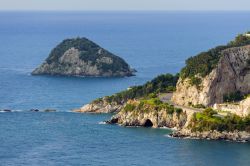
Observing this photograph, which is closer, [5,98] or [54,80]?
[5,98]

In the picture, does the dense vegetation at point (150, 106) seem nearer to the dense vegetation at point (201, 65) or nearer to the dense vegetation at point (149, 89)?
the dense vegetation at point (201, 65)

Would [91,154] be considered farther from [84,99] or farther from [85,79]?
[85,79]

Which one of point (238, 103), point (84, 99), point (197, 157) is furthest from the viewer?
point (84, 99)

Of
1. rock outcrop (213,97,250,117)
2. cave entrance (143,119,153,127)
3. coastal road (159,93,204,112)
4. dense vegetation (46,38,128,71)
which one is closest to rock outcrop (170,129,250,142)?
rock outcrop (213,97,250,117)

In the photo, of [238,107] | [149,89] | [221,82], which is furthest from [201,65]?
[149,89]

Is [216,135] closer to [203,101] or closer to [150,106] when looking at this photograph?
[203,101]

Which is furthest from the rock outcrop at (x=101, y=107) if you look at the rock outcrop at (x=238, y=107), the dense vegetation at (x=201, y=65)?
the rock outcrop at (x=238, y=107)

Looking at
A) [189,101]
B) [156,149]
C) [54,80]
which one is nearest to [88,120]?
[189,101]
